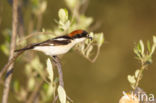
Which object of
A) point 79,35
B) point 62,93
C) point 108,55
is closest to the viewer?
point 62,93

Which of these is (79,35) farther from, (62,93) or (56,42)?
(62,93)

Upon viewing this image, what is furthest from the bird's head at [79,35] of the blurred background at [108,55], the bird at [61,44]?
the blurred background at [108,55]

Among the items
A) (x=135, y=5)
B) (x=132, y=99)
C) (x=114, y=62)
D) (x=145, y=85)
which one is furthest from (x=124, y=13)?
(x=132, y=99)

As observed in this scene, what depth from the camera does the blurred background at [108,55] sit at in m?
3.05

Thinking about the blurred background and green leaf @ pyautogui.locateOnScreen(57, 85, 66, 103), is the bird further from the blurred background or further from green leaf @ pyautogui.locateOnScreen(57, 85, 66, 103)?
the blurred background

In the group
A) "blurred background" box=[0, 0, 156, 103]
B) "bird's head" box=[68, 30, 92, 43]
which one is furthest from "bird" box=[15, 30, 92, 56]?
"blurred background" box=[0, 0, 156, 103]

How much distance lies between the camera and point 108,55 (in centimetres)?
330

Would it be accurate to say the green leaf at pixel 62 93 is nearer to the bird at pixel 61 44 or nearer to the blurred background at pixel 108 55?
the bird at pixel 61 44

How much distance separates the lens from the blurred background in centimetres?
305

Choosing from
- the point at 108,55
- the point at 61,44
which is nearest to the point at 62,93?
the point at 61,44

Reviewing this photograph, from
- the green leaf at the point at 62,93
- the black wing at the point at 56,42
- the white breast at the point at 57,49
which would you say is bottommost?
the green leaf at the point at 62,93

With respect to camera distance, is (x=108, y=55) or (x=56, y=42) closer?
(x=56, y=42)

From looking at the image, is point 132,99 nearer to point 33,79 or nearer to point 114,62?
point 33,79

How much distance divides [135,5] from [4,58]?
4.44 feet
